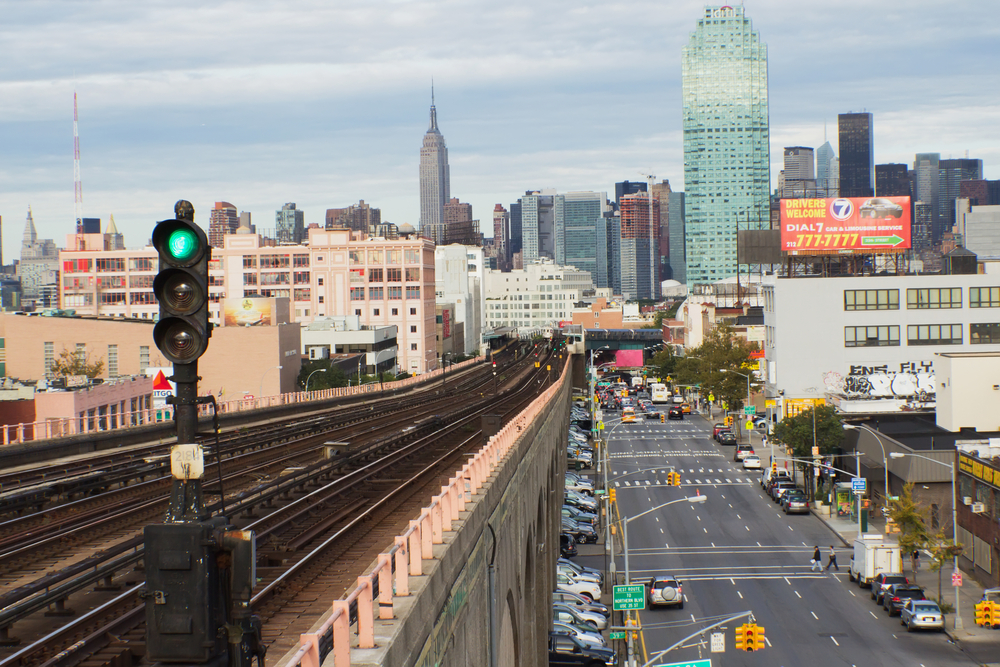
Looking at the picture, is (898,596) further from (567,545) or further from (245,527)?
(245,527)

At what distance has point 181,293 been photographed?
7.66m

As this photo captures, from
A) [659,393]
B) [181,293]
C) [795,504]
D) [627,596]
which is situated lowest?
[795,504]

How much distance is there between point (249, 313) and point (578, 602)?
7811 cm

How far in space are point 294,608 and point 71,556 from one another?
707 centimetres

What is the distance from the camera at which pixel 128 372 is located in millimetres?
100312

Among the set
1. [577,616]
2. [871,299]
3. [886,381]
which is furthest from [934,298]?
[577,616]

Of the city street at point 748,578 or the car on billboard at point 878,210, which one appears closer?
the city street at point 748,578

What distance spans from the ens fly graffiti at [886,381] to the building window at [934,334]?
1976mm

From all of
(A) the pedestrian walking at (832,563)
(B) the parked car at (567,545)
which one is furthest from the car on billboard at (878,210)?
(B) the parked car at (567,545)

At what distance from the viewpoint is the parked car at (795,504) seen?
7162 centimetres

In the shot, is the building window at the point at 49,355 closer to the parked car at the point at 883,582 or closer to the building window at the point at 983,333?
the parked car at the point at 883,582

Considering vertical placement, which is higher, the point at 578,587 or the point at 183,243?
the point at 183,243

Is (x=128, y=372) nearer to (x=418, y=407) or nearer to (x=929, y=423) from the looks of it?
(x=418, y=407)

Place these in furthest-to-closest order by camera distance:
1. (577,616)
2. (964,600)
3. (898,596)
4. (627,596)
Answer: (964,600), (898,596), (577,616), (627,596)
